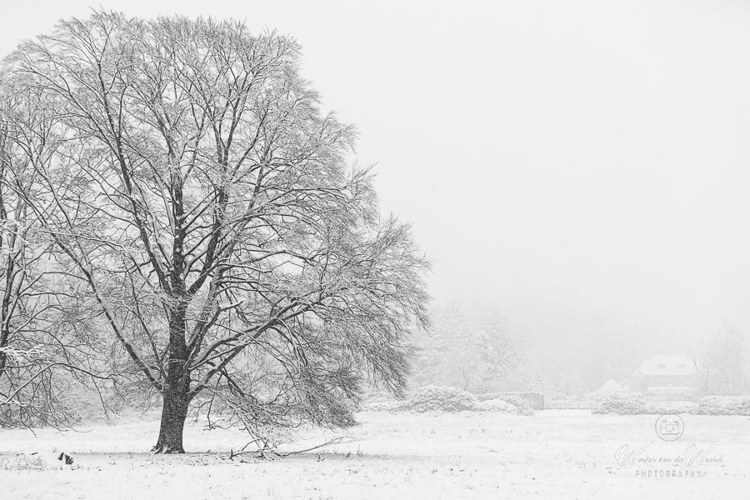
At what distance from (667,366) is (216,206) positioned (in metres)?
112

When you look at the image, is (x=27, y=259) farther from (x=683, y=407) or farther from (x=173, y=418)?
(x=683, y=407)

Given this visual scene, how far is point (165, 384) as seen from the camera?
1418cm

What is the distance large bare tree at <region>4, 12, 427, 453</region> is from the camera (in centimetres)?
1373

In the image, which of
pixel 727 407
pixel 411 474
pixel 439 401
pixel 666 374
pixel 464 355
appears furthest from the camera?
pixel 666 374

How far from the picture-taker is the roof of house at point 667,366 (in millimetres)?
105688

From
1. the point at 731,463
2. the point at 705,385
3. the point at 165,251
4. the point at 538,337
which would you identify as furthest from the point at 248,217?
the point at 538,337

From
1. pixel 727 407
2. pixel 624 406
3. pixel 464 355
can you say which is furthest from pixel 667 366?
pixel 624 406

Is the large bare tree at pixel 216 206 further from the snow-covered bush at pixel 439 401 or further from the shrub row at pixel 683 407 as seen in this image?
the shrub row at pixel 683 407

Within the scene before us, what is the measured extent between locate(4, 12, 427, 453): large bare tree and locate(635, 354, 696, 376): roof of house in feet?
332

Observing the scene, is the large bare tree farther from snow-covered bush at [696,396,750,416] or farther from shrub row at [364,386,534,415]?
snow-covered bush at [696,396,750,416]

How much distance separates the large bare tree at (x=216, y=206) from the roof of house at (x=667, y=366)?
101 meters

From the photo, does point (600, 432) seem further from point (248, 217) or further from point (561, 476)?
point (248, 217)

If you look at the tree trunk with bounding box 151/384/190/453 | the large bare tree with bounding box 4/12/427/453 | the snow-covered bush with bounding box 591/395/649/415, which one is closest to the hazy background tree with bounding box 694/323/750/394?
Answer: the snow-covered bush with bounding box 591/395/649/415

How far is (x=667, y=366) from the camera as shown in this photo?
108562 mm
